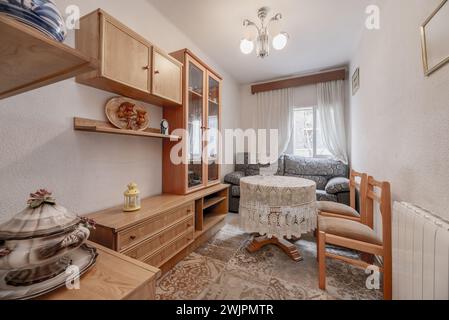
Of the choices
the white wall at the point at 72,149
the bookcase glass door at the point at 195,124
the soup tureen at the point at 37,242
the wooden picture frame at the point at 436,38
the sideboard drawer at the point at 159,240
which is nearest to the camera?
the soup tureen at the point at 37,242

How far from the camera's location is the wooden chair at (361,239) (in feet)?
3.88

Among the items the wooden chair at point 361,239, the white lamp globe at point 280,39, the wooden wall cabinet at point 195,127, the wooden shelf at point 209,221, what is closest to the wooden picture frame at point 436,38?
the wooden chair at point 361,239

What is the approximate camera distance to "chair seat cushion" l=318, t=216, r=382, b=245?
1296 mm

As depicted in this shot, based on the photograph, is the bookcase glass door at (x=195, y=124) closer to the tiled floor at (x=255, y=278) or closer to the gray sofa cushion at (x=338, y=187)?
the tiled floor at (x=255, y=278)

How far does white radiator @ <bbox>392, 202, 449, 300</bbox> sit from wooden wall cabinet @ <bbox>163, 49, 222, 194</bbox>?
175cm

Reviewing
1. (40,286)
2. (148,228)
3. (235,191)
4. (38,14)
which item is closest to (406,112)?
(38,14)

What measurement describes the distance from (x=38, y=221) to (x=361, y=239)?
1.87 metres

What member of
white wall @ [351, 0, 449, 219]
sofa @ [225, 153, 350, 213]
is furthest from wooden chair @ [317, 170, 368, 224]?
sofa @ [225, 153, 350, 213]

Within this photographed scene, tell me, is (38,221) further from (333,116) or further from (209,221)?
(333,116)

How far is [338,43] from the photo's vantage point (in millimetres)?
2508

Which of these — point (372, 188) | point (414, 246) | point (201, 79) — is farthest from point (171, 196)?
point (372, 188)

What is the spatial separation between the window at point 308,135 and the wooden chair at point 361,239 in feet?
6.71

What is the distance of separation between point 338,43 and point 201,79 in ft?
6.76

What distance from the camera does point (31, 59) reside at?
1.89 feet
